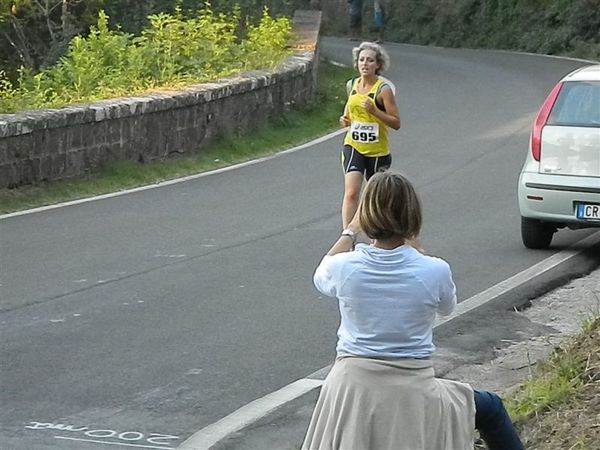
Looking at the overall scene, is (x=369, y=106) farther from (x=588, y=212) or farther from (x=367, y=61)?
(x=588, y=212)

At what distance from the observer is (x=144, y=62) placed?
1917 cm

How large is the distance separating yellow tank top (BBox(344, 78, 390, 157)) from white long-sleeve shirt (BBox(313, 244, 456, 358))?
643cm

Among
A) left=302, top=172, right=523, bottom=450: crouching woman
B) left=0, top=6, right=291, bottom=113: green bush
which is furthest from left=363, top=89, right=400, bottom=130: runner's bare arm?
left=302, top=172, right=523, bottom=450: crouching woman

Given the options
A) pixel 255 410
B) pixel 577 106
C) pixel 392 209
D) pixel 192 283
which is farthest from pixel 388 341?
pixel 577 106

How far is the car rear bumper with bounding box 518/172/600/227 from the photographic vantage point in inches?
438

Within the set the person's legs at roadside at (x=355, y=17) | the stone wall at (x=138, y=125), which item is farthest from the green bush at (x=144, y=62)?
the person's legs at roadside at (x=355, y=17)

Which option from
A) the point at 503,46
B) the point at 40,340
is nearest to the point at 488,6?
the point at 503,46

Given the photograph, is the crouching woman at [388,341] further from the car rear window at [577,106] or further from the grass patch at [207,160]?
the grass patch at [207,160]

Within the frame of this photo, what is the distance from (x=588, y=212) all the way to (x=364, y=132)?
6.54 ft

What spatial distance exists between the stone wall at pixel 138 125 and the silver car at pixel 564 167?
17.7 ft

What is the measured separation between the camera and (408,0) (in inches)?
1720

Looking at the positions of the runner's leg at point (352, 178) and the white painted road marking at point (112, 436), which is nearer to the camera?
the white painted road marking at point (112, 436)

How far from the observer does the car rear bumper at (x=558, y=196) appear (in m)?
11.1

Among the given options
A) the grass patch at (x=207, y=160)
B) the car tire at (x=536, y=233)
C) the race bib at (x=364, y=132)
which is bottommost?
the grass patch at (x=207, y=160)
